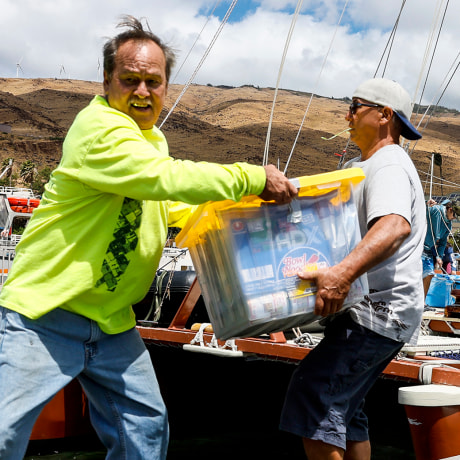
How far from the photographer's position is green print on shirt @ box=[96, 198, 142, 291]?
2328 mm

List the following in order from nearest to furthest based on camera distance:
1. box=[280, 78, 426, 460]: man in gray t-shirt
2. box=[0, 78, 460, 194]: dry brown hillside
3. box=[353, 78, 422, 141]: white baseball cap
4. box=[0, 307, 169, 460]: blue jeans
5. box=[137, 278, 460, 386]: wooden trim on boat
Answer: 1. box=[0, 307, 169, 460]: blue jeans
2. box=[280, 78, 426, 460]: man in gray t-shirt
3. box=[353, 78, 422, 141]: white baseball cap
4. box=[137, 278, 460, 386]: wooden trim on boat
5. box=[0, 78, 460, 194]: dry brown hillside

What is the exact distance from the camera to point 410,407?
340cm

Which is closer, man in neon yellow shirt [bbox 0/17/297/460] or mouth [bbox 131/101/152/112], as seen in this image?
man in neon yellow shirt [bbox 0/17/297/460]

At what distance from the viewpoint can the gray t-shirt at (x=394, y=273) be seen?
2600 mm

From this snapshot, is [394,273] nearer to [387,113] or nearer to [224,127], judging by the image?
[387,113]

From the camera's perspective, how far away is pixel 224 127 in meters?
152

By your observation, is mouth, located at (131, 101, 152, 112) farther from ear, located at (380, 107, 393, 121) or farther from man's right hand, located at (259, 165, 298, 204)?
ear, located at (380, 107, 393, 121)

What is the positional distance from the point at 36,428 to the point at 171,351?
1189 millimetres

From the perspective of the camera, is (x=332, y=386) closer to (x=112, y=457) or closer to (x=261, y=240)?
(x=261, y=240)

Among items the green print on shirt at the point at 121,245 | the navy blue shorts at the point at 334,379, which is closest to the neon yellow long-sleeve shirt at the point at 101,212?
the green print on shirt at the point at 121,245

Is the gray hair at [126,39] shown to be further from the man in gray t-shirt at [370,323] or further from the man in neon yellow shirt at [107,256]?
the man in gray t-shirt at [370,323]

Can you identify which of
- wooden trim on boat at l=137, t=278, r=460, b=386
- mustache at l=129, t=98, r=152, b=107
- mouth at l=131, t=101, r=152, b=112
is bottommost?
wooden trim on boat at l=137, t=278, r=460, b=386

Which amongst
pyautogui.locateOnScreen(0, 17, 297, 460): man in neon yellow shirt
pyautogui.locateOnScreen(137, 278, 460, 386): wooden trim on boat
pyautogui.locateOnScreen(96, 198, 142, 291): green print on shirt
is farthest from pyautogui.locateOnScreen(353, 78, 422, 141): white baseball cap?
pyautogui.locateOnScreen(137, 278, 460, 386): wooden trim on boat

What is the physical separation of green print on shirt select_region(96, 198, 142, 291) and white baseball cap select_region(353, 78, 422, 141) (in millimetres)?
1091
